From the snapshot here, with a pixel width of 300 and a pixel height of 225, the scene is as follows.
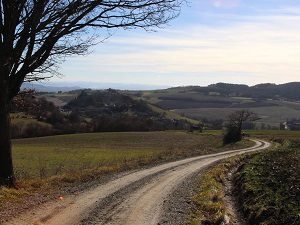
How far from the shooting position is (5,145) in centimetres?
978

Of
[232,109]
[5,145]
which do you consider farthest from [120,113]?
[5,145]

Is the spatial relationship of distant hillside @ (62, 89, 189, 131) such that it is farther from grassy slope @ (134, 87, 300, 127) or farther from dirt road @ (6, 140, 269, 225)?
dirt road @ (6, 140, 269, 225)

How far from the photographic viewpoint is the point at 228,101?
640 feet

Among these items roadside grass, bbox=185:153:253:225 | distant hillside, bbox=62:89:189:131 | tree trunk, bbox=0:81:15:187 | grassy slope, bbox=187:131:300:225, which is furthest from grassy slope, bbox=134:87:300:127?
tree trunk, bbox=0:81:15:187

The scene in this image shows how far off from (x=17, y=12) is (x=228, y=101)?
191755 millimetres

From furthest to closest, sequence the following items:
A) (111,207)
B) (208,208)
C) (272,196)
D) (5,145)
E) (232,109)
→ (232,109)
(272,196)
(5,145)
(208,208)
(111,207)

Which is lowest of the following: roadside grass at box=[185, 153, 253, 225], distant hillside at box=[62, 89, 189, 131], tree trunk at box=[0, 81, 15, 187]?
distant hillside at box=[62, 89, 189, 131]

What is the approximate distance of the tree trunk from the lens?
953 centimetres

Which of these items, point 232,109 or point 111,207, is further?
point 232,109

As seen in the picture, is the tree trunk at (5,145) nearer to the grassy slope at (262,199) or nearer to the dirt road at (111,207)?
the dirt road at (111,207)

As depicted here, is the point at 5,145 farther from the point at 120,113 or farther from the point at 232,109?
the point at 232,109

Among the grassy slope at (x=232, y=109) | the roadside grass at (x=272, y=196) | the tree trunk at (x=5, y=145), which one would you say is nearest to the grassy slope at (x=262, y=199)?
the roadside grass at (x=272, y=196)

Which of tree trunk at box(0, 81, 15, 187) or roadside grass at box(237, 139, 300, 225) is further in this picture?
tree trunk at box(0, 81, 15, 187)

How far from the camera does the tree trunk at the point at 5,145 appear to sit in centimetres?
953
